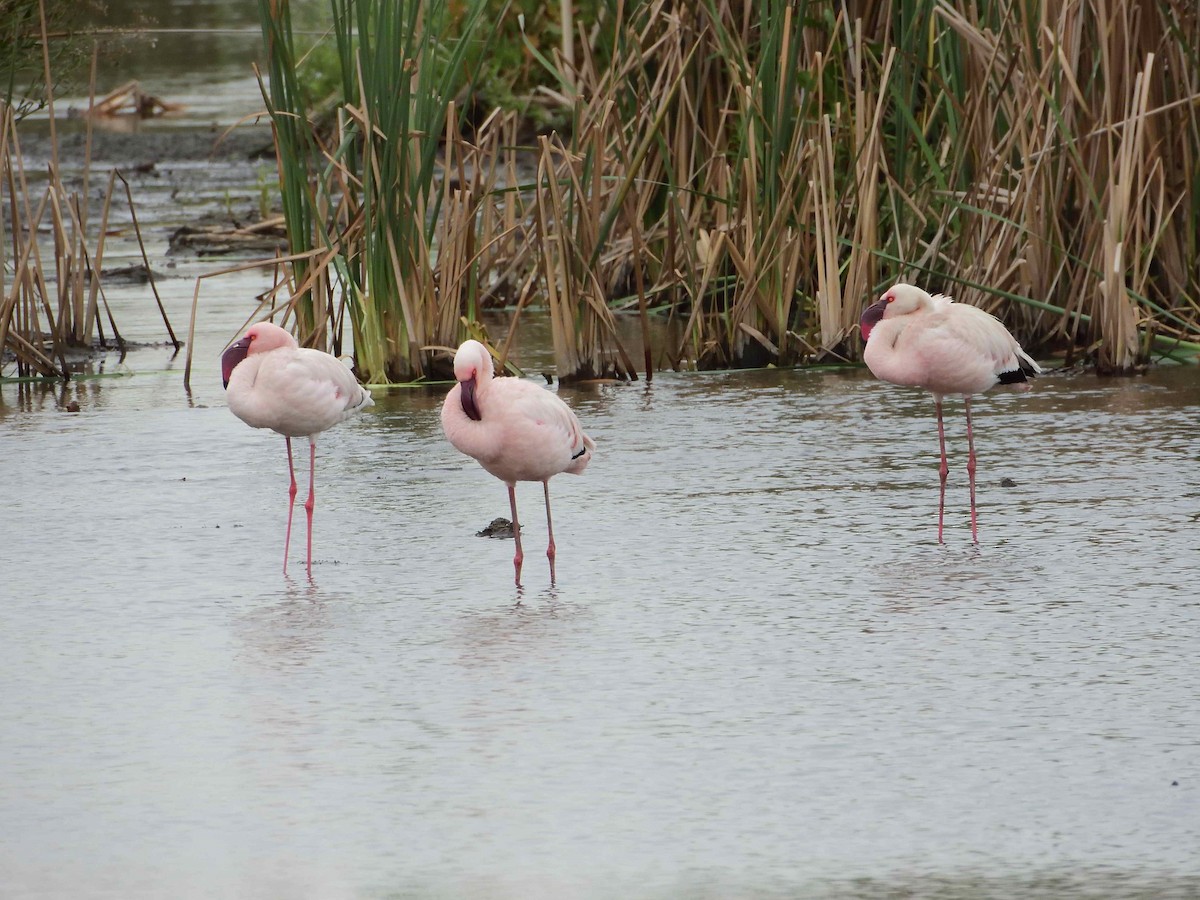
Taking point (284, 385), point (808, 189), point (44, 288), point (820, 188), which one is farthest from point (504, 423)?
point (44, 288)

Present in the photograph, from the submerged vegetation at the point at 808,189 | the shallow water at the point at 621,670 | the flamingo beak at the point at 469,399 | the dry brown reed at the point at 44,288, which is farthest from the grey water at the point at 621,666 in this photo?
the dry brown reed at the point at 44,288

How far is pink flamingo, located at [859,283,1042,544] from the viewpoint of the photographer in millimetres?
6973

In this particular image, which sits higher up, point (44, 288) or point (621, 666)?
point (44, 288)

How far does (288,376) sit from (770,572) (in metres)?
1.81

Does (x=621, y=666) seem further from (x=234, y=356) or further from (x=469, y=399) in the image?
(x=234, y=356)

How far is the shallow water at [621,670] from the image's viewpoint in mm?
3777

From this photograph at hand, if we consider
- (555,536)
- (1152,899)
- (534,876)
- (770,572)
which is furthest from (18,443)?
(1152,899)

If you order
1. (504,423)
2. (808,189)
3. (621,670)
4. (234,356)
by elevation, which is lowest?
(621,670)

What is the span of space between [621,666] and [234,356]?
2424 mm

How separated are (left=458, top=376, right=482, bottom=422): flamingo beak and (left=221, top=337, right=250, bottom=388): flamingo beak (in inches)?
45.6

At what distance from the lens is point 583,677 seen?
4.95 meters

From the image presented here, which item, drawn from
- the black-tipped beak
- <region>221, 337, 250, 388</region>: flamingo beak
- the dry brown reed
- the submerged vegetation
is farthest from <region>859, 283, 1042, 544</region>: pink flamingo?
the dry brown reed

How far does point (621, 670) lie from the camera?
197 inches

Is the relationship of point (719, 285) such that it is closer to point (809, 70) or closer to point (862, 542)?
point (809, 70)
